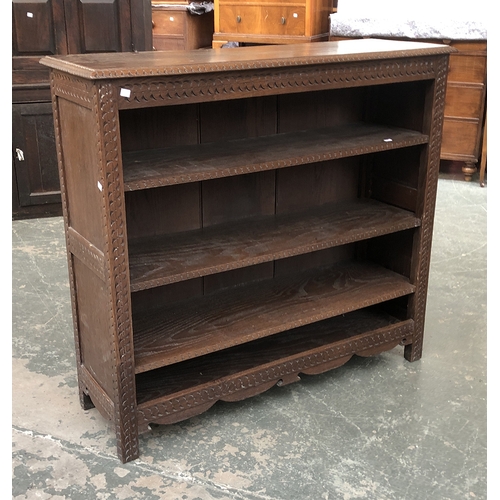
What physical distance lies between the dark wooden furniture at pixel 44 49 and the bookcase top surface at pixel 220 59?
2299mm

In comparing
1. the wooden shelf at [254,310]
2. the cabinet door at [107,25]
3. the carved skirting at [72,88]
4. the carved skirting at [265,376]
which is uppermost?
the cabinet door at [107,25]

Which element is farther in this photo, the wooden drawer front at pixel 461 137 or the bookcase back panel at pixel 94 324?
the wooden drawer front at pixel 461 137

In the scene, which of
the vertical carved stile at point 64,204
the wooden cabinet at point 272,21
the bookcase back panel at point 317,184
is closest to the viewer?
the vertical carved stile at point 64,204

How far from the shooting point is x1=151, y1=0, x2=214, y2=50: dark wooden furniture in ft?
23.6

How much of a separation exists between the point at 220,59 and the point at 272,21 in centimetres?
412

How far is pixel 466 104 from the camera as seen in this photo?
17.2 feet

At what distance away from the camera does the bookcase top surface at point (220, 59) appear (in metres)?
1.94

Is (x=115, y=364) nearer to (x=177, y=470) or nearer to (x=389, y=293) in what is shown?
(x=177, y=470)

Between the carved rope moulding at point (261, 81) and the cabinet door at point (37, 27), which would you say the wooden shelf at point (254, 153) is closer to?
the carved rope moulding at point (261, 81)

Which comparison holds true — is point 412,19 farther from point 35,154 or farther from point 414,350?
point 414,350

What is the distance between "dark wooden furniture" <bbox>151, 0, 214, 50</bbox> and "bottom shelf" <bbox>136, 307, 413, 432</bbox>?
516 centimetres

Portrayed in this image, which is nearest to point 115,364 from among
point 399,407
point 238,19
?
point 399,407

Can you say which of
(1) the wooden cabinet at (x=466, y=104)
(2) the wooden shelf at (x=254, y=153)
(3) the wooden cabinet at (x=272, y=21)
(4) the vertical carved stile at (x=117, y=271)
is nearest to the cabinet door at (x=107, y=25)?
(3) the wooden cabinet at (x=272, y=21)

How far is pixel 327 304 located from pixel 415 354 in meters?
0.55
